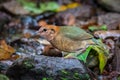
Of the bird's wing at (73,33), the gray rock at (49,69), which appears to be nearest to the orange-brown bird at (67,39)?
the bird's wing at (73,33)

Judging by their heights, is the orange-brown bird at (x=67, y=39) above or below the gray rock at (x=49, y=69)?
above

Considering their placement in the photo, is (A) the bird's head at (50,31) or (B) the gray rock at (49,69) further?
(A) the bird's head at (50,31)

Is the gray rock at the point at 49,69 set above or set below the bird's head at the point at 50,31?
below

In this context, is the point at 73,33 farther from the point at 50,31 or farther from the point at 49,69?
the point at 49,69

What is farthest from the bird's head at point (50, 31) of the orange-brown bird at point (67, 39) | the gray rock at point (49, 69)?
the gray rock at point (49, 69)

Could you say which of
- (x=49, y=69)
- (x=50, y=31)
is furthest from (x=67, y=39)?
(x=49, y=69)

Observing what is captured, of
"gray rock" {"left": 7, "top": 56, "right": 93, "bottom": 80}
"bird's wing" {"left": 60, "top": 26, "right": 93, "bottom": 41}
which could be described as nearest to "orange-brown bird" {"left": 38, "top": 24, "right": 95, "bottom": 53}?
"bird's wing" {"left": 60, "top": 26, "right": 93, "bottom": 41}

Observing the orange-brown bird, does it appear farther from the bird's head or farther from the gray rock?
the gray rock

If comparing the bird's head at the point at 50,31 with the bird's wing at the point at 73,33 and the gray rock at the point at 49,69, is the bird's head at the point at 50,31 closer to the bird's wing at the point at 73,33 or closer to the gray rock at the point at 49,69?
the bird's wing at the point at 73,33

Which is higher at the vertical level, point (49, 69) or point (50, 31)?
point (50, 31)

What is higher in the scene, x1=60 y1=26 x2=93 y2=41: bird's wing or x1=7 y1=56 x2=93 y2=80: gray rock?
x1=60 y1=26 x2=93 y2=41: bird's wing

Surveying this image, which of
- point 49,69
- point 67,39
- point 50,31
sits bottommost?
point 49,69

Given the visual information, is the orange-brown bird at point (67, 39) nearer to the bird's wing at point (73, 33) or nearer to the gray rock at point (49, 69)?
the bird's wing at point (73, 33)

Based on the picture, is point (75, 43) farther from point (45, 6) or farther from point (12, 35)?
point (45, 6)
